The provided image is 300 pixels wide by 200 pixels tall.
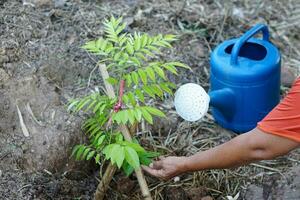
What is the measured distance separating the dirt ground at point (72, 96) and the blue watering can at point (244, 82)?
96 mm

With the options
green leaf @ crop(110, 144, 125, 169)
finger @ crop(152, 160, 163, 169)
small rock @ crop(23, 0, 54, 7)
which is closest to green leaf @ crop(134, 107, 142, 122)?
green leaf @ crop(110, 144, 125, 169)

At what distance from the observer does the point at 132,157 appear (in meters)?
1.70

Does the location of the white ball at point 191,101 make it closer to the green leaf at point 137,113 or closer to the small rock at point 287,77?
the green leaf at point 137,113

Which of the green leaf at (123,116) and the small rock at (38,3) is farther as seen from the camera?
the small rock at (38,3)

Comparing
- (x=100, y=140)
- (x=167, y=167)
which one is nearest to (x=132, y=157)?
(x=100, y=140)

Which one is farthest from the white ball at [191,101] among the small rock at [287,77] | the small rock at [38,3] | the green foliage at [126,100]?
the small rock at [38,3]

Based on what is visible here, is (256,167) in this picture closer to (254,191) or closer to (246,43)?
(254,191)

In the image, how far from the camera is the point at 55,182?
82.8 inches

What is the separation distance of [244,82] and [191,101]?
31cm

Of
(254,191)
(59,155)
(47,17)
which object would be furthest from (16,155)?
(254,191)

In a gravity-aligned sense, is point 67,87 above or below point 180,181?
above

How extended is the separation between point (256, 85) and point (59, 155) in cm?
78

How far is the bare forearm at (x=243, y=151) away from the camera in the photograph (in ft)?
5.36

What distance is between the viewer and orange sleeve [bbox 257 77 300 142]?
1.57 m
